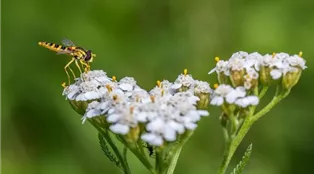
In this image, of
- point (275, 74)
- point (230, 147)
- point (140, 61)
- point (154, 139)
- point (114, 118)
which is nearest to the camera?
point (154, 139)

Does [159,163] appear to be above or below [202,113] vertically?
below

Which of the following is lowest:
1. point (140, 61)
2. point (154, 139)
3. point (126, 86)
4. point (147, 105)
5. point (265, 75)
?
point (154, 139)

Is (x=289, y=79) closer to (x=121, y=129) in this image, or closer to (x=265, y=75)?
(x=265, y=75)

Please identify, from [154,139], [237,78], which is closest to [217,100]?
[237,78]

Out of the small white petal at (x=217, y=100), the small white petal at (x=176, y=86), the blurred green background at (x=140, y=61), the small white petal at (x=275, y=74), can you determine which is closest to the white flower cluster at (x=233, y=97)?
the small white petal at (x=217, y=100)

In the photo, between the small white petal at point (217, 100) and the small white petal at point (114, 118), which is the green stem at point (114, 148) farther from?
the small white petal at point (217, 100)

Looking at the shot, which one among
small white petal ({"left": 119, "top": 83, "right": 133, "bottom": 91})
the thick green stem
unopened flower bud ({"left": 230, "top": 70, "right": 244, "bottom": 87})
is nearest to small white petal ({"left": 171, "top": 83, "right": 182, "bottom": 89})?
small white petal ({"left": 119, "top": 83, "right": 133, "bottom": 91})

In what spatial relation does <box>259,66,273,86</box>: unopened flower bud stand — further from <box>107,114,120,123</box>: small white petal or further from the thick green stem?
<box>107,114,120,123</box>: small white petal
